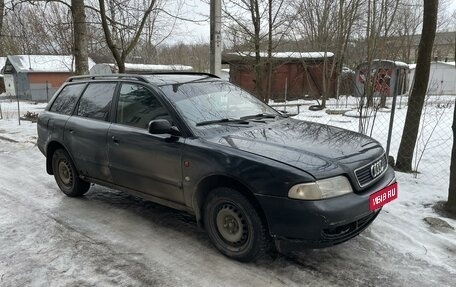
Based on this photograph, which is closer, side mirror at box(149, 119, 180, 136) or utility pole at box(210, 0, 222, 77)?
side mirror at box(149, 119, 180, 136)

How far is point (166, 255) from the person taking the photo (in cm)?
373

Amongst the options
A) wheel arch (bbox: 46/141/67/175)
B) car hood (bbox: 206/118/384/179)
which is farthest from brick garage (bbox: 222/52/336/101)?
car hood (bbox: 206/118/384/179)

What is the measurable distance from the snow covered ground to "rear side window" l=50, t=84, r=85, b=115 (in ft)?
4.13

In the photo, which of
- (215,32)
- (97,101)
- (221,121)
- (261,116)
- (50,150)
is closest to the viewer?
(221,121)

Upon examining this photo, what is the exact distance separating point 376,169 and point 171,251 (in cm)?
209

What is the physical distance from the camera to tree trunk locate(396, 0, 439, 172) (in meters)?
5.38

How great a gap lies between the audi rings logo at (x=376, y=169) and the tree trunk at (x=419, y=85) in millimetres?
2626

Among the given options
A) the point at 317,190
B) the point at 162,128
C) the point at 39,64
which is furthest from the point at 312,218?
the point at 39,64

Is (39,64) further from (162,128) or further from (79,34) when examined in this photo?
(162,128)

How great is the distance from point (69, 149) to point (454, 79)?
36549 mm

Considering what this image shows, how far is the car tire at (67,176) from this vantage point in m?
5.36

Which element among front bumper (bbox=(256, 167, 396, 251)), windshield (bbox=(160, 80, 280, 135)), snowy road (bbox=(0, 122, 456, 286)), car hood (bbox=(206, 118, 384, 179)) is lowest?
snowy road (bbox=(0, 122, 456, 286))

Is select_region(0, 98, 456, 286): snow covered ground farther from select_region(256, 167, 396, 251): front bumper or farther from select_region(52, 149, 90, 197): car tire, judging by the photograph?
select_region(256, 167, 396, 251): front bumper

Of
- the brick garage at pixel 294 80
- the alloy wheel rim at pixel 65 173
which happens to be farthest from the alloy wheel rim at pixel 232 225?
the brick garage at pixel 294 80
